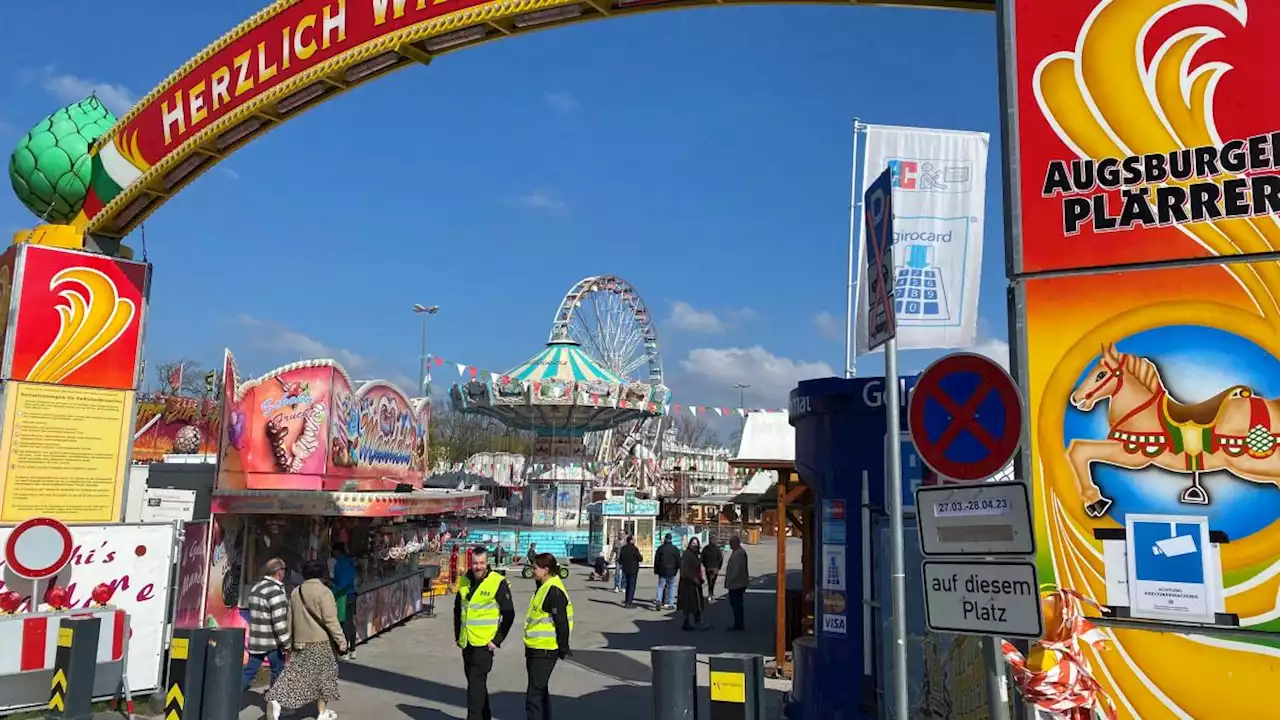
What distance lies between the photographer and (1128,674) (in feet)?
16.6

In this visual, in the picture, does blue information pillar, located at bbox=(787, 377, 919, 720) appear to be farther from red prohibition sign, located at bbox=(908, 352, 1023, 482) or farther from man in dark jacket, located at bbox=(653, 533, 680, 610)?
man in dark jacket, located at bbox=(653, 533, 680, 610)

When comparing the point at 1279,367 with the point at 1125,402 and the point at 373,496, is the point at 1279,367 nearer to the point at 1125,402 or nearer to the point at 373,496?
the point at 1125,402

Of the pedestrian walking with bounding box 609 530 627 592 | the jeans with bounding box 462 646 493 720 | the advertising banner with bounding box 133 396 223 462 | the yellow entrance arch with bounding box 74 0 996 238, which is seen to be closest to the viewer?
the jeans with bounding box 462 646 493 720

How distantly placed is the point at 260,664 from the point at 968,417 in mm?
9505

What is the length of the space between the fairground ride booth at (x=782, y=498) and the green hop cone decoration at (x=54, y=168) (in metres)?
8.22

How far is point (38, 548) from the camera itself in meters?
8.05

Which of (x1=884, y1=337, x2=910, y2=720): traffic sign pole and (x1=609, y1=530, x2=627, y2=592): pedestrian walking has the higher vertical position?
(x1=884, y1=337, x2=910, y2=720): traffic sign pole

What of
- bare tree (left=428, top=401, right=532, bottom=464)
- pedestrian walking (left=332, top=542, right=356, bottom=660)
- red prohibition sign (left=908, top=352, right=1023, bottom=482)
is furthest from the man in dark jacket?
bare tree (left=428, top=401, right=532, bottom=464)

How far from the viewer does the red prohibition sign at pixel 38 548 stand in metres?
7.92

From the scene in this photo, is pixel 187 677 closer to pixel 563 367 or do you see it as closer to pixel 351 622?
pixel 351 622

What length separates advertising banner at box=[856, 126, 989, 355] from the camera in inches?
416

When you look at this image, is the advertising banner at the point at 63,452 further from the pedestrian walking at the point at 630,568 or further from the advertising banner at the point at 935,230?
the pedestrian walking at the point at 630,568

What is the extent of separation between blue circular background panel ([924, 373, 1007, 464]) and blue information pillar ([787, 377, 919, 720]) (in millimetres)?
3630

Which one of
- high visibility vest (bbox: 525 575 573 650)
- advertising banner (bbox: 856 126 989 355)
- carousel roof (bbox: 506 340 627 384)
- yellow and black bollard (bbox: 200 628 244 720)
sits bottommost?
yellow and black bollard (bbox: 200 628 244 720)
